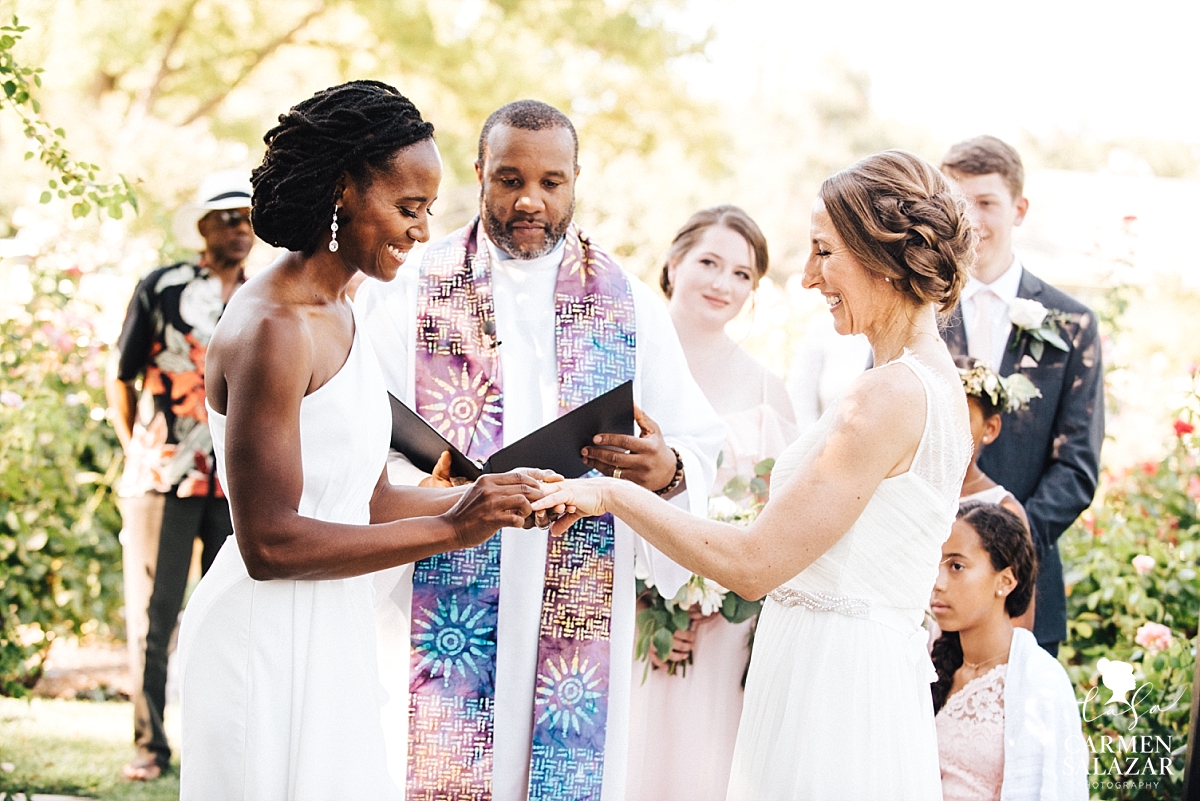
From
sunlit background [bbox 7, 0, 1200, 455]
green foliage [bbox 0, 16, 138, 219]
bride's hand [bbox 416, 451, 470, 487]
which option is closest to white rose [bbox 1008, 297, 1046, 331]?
sunlit background [bbox 7, 0, 1200, 455]

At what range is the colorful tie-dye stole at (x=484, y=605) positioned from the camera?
10.6 feet

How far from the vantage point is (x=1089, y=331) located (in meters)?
4.29

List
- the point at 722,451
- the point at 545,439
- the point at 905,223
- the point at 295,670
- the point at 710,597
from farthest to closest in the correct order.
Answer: the point at 722,451 < the point at 710,597 < the point at 545,439 < the point at 905,223 < the point at 295,670

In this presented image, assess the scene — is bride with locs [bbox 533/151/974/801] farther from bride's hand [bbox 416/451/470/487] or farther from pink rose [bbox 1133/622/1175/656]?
pink rose [bbox 1133/622/1175/656]

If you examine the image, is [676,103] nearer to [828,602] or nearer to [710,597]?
[710,597]

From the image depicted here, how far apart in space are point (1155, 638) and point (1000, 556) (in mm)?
1500

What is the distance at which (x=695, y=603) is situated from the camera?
13.1 ft

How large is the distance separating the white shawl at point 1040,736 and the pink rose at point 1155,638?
137 cm

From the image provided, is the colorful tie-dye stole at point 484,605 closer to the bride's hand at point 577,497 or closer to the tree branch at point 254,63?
the bride's hand at point 577,497

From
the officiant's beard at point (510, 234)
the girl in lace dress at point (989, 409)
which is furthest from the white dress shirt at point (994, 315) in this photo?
the officiant's beard at point (510, 234)

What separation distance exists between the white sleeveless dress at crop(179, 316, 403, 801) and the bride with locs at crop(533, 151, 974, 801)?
55 cm

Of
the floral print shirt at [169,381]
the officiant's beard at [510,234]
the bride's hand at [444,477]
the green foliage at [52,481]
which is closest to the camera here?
the bride's hand at [444,477]

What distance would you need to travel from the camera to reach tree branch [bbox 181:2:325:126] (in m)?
13.4

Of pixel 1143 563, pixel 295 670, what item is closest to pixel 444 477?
pixel 295 670
